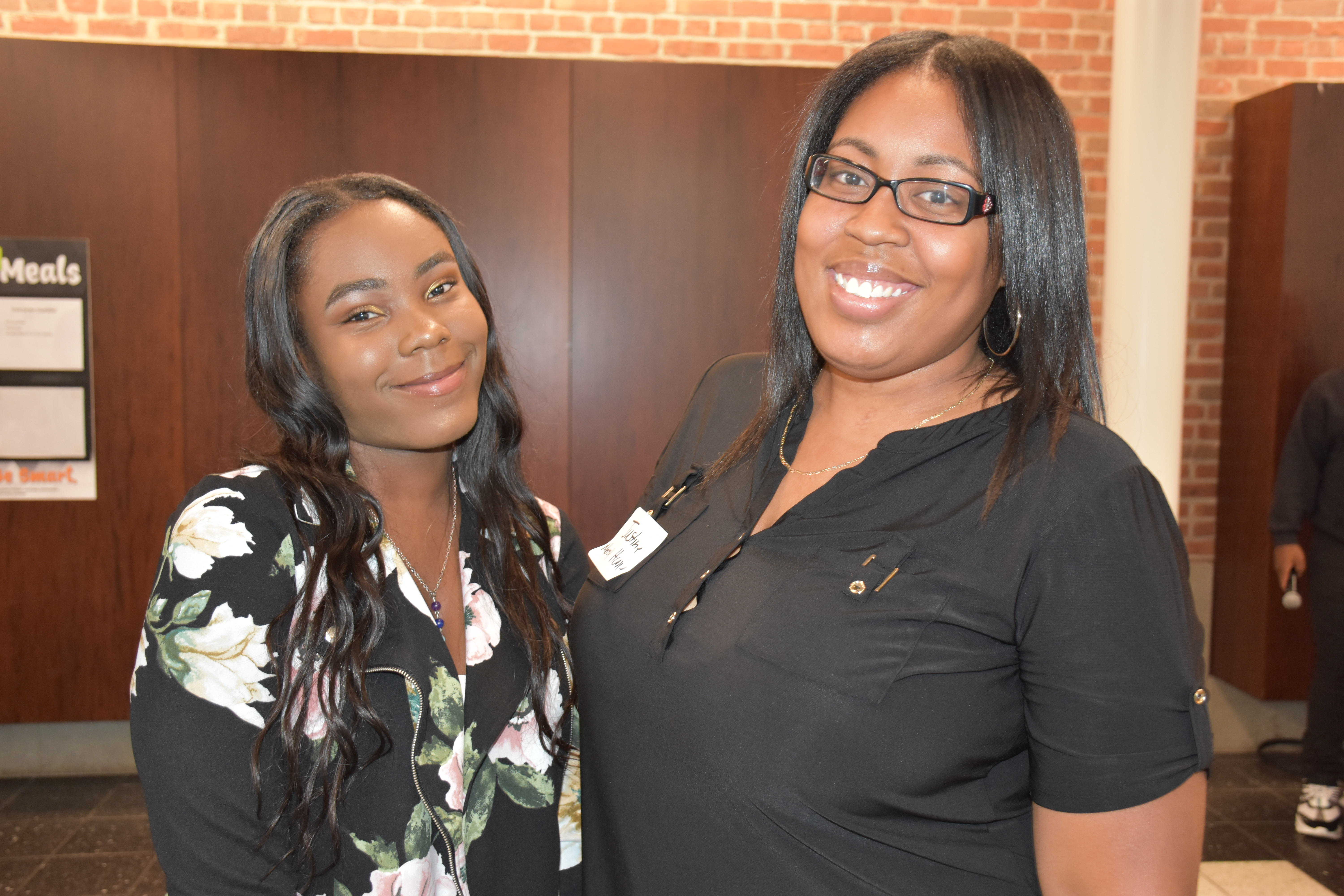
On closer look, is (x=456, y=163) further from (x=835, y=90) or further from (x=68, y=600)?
(x=835, y=90)

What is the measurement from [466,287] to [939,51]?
2.72 feet

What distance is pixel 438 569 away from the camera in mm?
1611

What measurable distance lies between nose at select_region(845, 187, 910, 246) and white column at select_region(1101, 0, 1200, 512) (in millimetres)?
2563

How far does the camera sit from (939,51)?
1.26 metres

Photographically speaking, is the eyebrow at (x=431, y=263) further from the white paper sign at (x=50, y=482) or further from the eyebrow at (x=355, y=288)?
the white paper sign at (x=50, y=482)

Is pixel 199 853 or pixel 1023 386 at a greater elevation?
pixel 1023 386

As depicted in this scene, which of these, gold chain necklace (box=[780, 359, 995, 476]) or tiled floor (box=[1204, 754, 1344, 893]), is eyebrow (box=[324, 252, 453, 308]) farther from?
tiled floor (box=[1204, 754, 1344, 893])

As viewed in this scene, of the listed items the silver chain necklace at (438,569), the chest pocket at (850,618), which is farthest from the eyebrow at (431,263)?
the chest pocket at (850,618)

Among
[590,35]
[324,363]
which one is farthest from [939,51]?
[590,35]

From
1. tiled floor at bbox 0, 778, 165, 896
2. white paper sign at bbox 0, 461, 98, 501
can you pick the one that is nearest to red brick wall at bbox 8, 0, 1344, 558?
white paper sign at bbox 0, 461, 98, 501

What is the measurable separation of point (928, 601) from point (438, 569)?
2.63ft

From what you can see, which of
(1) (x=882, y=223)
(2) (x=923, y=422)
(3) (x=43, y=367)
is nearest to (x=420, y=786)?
(2) (x=923, y=422)

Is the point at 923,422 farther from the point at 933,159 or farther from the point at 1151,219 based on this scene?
the point at 1151,219

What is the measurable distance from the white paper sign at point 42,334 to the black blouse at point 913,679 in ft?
11.8
